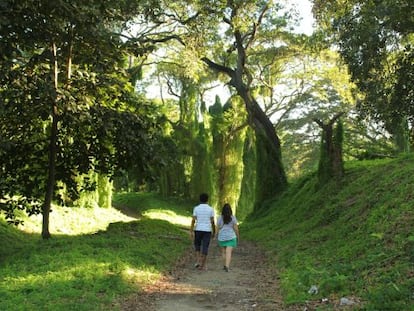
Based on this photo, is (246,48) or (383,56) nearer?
(383,56)

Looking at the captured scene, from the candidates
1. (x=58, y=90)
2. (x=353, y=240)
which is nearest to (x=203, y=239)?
(x=353, y=240)

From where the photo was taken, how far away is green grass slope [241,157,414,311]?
749cm

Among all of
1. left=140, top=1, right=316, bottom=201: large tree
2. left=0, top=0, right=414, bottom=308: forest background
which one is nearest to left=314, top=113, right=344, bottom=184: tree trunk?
left=0, top=0, right=414, bottom=308: forest background

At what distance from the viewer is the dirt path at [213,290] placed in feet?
25.9

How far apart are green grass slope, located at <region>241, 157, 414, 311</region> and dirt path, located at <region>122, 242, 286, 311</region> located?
43cm

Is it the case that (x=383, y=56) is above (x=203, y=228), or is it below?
above

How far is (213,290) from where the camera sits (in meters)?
9.05

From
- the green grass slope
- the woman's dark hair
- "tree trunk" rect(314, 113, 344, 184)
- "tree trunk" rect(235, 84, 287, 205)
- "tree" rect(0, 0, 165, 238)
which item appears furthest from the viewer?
"tree trunk" rect(235, 84, 287, 205)

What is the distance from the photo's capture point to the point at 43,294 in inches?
303

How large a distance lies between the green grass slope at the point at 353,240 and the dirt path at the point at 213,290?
43 cm

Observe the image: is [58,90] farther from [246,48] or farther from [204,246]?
[246,48]

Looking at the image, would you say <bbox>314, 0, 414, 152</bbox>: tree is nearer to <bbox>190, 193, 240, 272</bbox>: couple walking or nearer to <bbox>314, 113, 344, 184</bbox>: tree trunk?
<bbox>190, 193, 240, 272</bbox>: couple walking

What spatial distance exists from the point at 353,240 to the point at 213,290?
4.24 m

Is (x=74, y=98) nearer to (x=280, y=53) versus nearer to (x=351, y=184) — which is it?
(x=351, y=184)
